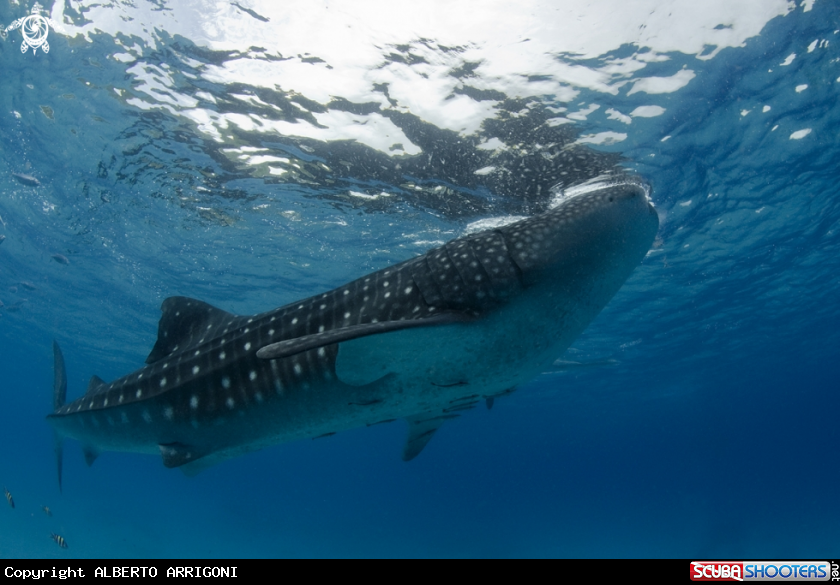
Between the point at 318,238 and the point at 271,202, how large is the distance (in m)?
2.32

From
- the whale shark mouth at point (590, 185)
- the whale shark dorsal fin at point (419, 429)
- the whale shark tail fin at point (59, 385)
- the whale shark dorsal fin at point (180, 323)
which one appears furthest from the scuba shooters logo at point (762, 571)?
the whale shark tail fin at point (59, 385)

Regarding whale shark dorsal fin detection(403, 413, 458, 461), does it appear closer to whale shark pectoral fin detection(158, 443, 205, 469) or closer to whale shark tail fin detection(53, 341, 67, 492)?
whale shark pectoral fin detection(158, 443, 205, 469)

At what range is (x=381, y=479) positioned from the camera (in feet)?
631

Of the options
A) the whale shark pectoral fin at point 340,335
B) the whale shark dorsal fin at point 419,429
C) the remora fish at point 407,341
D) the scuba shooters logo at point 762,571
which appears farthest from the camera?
the whale shark dorsal fin at point 419,429

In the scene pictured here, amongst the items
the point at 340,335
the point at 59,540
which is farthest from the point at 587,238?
the point at 59,540

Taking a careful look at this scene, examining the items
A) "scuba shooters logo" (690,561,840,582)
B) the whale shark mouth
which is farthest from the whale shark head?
the whale shark mouth

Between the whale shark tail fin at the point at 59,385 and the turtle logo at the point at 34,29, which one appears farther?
the turtle logo at the point at 34,29

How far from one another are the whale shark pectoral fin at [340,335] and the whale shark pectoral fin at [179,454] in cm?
254

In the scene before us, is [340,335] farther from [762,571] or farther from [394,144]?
[394,144]

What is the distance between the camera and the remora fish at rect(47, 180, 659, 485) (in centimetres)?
361

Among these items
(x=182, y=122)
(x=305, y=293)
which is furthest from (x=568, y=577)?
(x=305, y=293)

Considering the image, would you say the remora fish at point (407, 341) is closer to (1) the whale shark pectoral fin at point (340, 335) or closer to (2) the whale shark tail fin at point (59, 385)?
(1) the whale shark pectoral fin at point (340, 335)

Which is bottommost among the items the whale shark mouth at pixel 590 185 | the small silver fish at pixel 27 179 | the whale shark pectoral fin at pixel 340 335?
the whale shark pectoral fin at pixel 340 335

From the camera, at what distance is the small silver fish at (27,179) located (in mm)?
A: 12781
